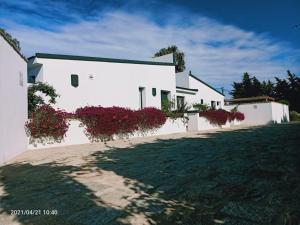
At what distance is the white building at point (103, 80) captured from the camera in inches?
572

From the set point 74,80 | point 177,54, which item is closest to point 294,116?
point 177,54

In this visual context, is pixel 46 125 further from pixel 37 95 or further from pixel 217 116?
pixel 217 116

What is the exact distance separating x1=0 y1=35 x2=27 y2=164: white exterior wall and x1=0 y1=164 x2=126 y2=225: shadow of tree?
1692mm

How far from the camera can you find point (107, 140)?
13375mm

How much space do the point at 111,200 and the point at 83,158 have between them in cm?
404

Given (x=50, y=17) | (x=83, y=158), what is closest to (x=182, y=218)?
(x=83, y=158)

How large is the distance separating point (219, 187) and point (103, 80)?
43.3ft

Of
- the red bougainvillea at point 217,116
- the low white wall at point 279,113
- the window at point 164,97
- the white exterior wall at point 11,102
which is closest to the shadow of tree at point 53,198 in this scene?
the white exterior wall at point 11,102

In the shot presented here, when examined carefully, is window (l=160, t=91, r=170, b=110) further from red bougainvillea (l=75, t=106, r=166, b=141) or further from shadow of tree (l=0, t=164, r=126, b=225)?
shadow of tree (l=0, t=164, r=126, b=225)

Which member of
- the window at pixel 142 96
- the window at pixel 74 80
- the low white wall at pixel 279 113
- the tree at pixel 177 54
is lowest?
the low white wall at pixel 279 113

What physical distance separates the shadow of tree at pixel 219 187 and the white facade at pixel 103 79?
9178 millimetres

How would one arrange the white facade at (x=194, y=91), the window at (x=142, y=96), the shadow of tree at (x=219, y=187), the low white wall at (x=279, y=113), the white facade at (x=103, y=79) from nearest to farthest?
the shadow of tree at (x=219, y=187) → the white facade at (x=103, y=79) → the window at (x=142, y=96) → the white facade at (x=194, y=91) → the low white wall at (x=279, y=113)

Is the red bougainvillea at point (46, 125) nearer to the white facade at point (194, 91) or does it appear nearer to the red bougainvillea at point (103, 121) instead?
the red bougainvillea at point (103, 121)

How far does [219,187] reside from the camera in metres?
4.22
